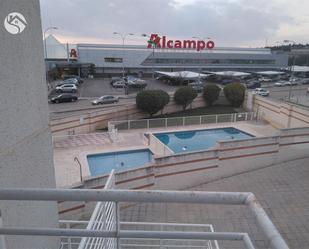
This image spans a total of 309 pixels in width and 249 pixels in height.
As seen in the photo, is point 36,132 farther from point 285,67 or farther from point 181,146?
point 285,67

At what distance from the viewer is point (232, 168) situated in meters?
12.4

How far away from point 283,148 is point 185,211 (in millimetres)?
6858

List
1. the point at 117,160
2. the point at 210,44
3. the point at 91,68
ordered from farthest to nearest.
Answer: the point at 210,44, the point at 91,68, the point at 117,160

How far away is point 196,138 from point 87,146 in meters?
7.48

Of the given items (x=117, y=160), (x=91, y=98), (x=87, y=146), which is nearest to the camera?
(x=117, y=160)

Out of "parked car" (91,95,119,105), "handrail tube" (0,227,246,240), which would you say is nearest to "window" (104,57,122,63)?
"parked car" (91,95,119,105)

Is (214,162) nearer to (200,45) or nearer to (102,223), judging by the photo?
(102,223)

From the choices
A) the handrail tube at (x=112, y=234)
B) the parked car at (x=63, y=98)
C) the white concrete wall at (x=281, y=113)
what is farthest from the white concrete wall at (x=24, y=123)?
the parked car at (x=63, y=98)

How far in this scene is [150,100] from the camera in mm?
22703

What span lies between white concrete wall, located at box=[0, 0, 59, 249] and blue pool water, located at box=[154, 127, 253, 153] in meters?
15.0

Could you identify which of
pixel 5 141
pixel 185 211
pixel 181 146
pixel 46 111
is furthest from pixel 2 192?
pixel 181 146

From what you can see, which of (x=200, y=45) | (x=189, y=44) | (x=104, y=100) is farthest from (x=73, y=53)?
(x=104, y=100)

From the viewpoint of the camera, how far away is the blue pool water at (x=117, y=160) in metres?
14.0

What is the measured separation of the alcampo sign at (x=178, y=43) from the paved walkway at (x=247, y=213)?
1715 inches
